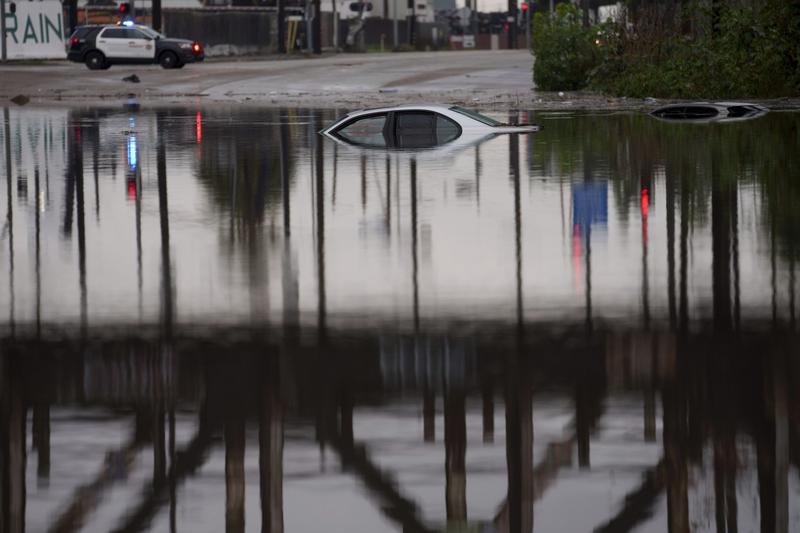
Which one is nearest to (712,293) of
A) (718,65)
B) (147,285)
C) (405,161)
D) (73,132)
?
(147,285)

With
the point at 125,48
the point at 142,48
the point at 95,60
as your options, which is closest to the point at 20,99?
the point at 95,60

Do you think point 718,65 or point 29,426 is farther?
point 718,65

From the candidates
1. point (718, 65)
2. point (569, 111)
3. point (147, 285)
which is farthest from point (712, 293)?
point (718, 65)

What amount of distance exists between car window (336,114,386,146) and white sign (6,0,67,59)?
46.7m

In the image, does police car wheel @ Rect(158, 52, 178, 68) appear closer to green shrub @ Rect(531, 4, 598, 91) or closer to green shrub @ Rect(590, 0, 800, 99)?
green shrub @ Rect(531, 4, 598, 91)

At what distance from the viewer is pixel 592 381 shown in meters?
9.14

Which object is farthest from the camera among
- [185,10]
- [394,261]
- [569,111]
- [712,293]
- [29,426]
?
[185,10]

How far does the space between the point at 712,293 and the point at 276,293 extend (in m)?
3.10

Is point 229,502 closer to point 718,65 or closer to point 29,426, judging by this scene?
point 29,426

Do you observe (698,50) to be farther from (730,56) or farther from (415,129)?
(415,129)

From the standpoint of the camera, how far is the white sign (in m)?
76.7

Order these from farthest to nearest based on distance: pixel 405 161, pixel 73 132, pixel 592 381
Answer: pixel 73 132, pixel 405 161, pixel 592 381

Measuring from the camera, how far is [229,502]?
6676 mm

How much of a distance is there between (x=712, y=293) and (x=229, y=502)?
6.35 meters
